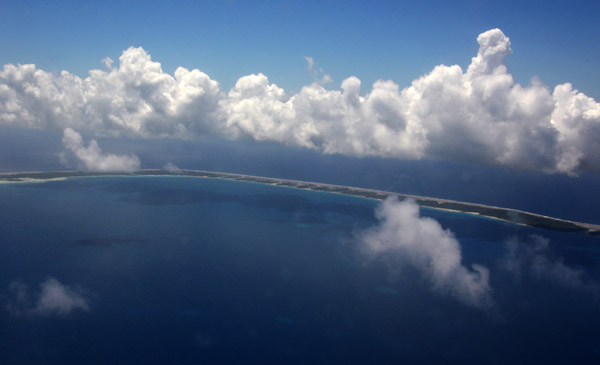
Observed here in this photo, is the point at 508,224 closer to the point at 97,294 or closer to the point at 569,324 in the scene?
the point at 569,324

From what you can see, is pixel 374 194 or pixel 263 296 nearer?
pixel 263 296

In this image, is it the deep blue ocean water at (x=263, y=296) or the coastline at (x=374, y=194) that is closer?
the deep blue ocean water at (x=263, y=296)

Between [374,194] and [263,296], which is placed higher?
[374,194]

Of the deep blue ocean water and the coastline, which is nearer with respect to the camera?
the deep blue ocean water

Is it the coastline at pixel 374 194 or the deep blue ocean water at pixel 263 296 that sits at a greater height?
the coastline at pixel 374 194

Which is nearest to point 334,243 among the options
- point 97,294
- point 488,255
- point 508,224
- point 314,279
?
point 314,279
